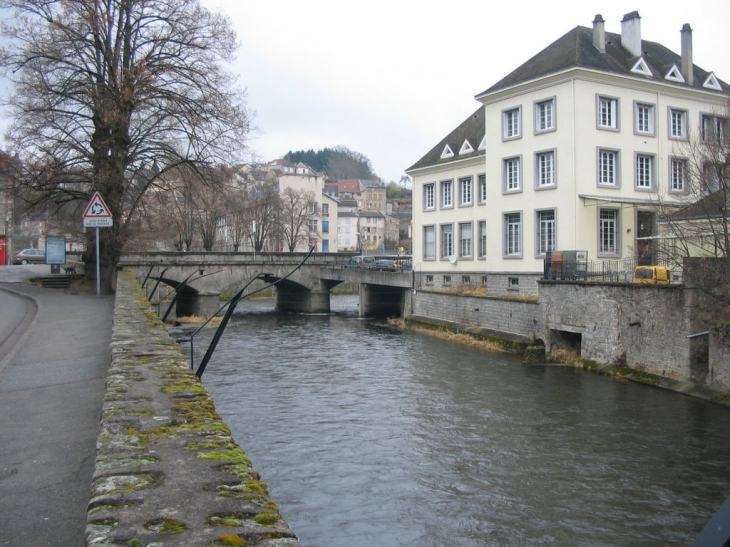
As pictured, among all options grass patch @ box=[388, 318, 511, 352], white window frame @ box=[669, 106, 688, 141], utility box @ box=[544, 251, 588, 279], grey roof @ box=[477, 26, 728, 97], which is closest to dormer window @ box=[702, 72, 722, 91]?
grey roof @ box=[477, 26, 728, 97]

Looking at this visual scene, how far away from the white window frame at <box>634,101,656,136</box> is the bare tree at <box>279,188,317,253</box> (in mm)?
46033

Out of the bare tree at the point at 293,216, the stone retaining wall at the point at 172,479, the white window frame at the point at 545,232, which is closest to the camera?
the stone retaining wall at the point at 172,479

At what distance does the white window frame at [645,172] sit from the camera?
32.4 m

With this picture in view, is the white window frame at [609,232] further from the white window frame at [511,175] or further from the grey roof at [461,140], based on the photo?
the grey roof at [461,140]

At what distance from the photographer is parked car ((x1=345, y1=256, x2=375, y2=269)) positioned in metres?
48.7

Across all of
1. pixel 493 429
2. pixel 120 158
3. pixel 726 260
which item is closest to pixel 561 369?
pixel 726 260

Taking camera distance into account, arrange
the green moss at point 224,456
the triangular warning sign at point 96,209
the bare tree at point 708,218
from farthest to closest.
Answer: the bare tree at point 708,218, the triangular warning sign at point 96,209, the green moss at point 224,456

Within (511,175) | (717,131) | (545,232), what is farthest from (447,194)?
(717,131)

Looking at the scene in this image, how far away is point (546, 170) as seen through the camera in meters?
32.2

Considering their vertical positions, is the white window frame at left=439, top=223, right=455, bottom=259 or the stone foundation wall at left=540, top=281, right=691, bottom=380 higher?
the white window frame at left=439, top=223, right=455, bottom=259

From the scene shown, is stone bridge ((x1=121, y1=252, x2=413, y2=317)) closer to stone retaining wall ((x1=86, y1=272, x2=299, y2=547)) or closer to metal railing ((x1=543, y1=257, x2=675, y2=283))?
metal railing ((x1=543, y1=257, x2=675, y2=283))

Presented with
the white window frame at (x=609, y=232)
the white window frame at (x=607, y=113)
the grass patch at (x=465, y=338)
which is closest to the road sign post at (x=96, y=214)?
the grass patch at (x=465, y=338)

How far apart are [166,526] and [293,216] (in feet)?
238

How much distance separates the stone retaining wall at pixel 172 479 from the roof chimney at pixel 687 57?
115 feet
